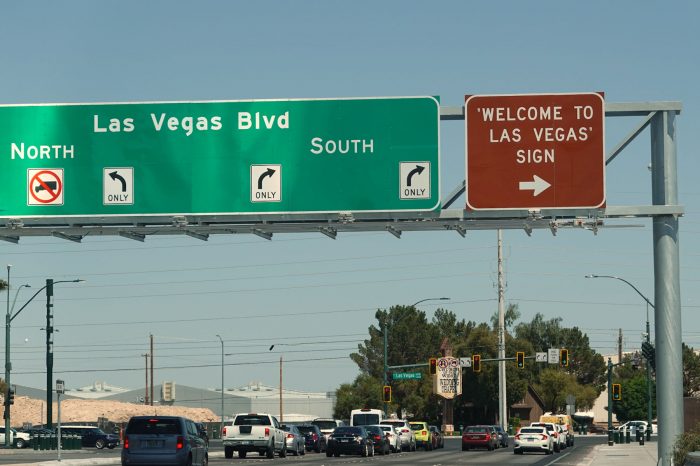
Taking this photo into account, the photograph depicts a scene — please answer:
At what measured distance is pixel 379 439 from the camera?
62.4 meters

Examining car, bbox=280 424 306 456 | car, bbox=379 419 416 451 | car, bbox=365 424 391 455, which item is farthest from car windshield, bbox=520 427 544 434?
car, bbox=280 424 306 456

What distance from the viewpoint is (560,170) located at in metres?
27.8

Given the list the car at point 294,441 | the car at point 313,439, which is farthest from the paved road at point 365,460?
the car at point 313,439

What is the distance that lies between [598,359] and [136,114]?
144 meters

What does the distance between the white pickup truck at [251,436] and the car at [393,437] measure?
1126 centimetres

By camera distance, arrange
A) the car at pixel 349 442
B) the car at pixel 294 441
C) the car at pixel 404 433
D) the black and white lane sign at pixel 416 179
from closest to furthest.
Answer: the black and white lane sign at pixel 416 179, the car at pixel 349 442, the car at pixel 294 441, the car at pixel 404 433

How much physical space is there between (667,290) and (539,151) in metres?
4.16

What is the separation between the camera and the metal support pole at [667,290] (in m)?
27.3

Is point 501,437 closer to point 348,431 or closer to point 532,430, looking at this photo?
point 532,430

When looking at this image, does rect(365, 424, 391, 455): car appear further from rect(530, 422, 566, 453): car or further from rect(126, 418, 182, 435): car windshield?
rect(126, 418, 182, 435): car windshield

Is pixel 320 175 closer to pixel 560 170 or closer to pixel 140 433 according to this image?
pixel 560 170

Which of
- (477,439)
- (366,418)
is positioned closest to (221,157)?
(366,418)

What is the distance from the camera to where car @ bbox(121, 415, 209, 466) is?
34812 millimetres

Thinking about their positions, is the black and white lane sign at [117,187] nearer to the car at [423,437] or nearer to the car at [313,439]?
the car at [313,439]
